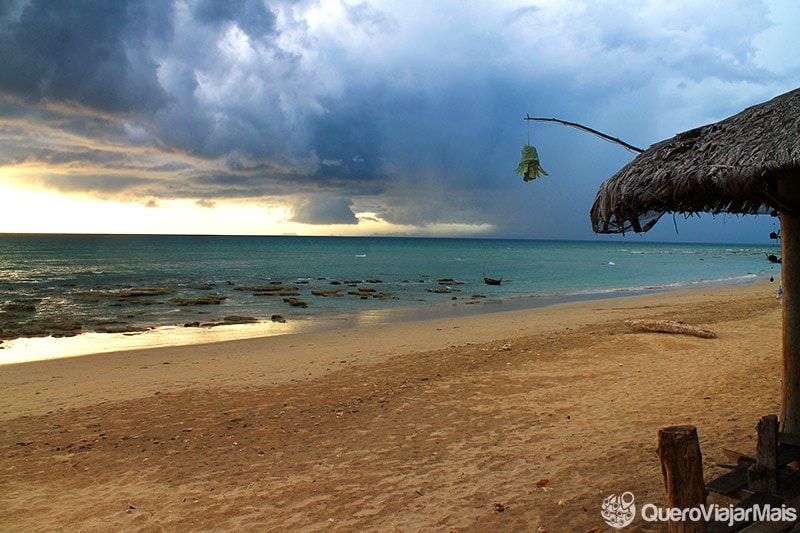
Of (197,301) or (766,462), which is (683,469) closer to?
(766,462)

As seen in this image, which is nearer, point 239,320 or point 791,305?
point 791,305

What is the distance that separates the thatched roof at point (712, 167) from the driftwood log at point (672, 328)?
277 inches

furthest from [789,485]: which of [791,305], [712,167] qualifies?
[712,167]

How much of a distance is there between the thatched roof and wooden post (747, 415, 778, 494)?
1763mm

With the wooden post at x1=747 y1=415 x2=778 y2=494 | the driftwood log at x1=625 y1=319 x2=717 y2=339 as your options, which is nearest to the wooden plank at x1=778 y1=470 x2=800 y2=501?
the wooden post at x1=747 y1=415 x2=778 y2=494

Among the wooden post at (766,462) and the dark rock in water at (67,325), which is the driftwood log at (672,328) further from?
the dark rock in water at (67,325)

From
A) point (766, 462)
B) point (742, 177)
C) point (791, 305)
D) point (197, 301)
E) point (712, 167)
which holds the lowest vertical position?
point (197, 301)

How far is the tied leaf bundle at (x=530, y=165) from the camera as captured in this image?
5.47 metres

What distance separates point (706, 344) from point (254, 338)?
11321 mm

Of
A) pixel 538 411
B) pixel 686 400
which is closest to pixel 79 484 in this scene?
pixel 538 411

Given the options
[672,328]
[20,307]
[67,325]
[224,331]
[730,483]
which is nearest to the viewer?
[730,483]

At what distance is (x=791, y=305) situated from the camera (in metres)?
4.55

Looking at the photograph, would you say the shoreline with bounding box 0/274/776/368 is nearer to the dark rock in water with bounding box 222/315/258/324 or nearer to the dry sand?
the dark rock in water with bounding box 222/315/258/324

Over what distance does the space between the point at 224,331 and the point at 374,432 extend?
11774 millimetres
